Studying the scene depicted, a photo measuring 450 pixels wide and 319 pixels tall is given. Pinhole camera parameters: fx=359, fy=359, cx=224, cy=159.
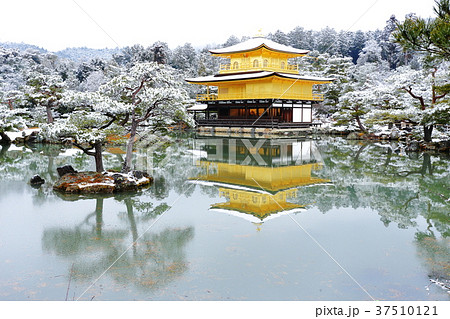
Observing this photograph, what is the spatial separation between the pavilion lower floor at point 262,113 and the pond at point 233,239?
16878 millimetres

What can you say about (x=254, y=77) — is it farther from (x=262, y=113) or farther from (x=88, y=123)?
(x=88, y=123)

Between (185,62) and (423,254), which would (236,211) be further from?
(185,62)

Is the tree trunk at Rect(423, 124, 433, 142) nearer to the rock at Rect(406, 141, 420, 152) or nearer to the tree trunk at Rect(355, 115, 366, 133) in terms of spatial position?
the rock at Rect(406, 141, 420, 152)

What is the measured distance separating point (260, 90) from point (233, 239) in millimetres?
24475

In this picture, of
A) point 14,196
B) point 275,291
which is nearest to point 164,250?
point 275,291

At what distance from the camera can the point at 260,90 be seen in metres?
29.0

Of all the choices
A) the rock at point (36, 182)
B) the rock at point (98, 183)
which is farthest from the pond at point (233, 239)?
the rock at point (98, 183)

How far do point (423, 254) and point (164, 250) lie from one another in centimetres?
375

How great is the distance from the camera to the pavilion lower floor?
27.9 m

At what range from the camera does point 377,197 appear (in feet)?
28.6

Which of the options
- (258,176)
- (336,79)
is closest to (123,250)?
(258,176)

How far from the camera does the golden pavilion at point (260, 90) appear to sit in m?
28.1

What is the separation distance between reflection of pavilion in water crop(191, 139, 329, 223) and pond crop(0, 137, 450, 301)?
0.06 metres

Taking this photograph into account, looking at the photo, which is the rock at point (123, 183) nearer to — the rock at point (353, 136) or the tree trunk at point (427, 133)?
the tree trunk at point (427, 133)
